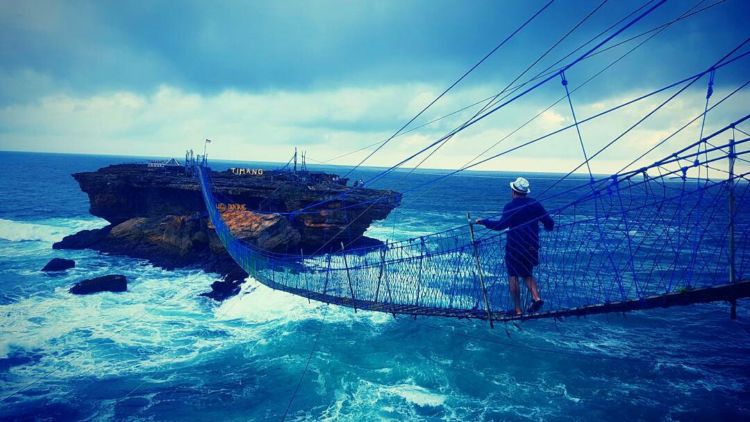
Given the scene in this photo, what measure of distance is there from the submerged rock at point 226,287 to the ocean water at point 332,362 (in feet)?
1.72

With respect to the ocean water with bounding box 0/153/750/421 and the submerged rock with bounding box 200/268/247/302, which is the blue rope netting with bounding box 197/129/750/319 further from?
the submerged rock with bounding box 200/268/247/302

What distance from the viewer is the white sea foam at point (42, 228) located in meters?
25.8


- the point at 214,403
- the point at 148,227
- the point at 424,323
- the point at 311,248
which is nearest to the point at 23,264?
the point at 148,227

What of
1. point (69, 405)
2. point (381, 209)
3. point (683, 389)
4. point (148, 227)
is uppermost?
point (381, 209)

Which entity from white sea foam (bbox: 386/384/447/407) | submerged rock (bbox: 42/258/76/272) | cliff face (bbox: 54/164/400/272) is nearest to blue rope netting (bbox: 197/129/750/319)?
white sea foam (bbox: 386/384/447/407)

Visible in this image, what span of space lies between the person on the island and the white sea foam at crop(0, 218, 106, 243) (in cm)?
3203

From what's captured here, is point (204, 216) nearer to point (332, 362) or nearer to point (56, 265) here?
point (56, 265)

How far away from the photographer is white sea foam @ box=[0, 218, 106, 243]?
25.8 meters

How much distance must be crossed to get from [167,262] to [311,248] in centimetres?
819

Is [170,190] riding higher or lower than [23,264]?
higher

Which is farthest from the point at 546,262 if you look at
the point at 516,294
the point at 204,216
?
the point at 204,216

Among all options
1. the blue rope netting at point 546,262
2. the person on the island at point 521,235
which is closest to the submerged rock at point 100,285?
the blue rope netting at point 546,262

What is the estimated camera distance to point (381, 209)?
855 inches

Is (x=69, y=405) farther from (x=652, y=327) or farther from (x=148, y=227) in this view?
(x=652, y=327)
